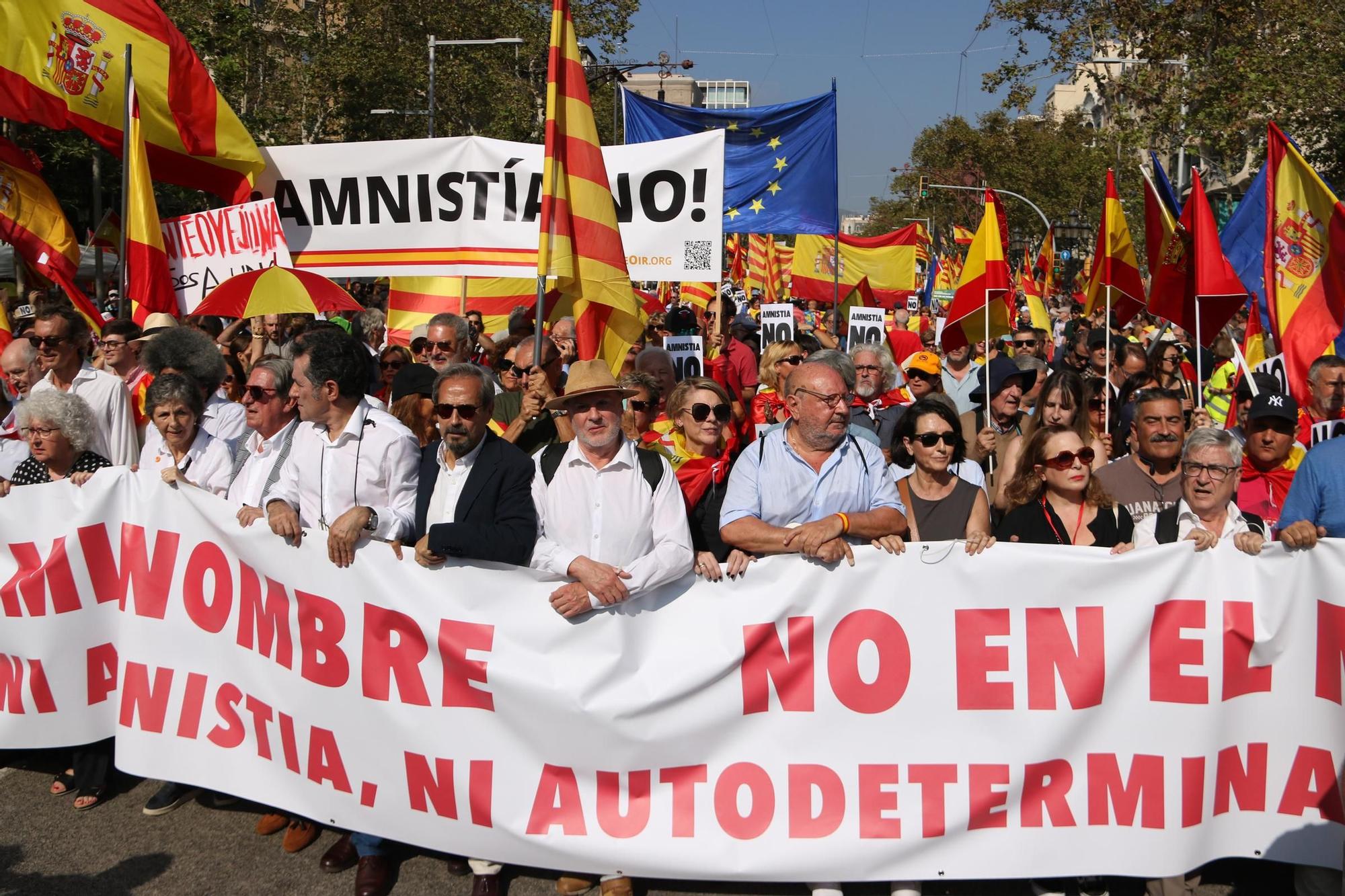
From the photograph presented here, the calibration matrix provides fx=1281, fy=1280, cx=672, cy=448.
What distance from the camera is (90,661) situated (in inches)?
196

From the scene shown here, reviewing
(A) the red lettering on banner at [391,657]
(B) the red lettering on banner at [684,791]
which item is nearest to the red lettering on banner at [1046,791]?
(B) the red lettering on banner at [684,791]

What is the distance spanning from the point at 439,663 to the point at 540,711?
1.29ft

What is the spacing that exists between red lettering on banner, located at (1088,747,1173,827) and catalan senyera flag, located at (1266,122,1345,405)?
117 inches

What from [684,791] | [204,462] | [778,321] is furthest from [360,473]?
[778,321]

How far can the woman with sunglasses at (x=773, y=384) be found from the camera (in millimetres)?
7285

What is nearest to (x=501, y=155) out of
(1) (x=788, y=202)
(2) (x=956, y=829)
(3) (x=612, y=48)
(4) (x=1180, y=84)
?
(1) (x=788, y=202)

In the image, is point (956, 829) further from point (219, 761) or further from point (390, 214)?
point (390, 214)

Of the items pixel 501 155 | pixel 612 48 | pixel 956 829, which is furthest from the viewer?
pixel 612 48

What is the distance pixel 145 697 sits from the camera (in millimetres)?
4832

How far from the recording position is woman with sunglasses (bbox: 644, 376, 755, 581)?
503 centimetres

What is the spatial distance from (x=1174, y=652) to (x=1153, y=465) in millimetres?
1559

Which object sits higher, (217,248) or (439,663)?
(217,248)

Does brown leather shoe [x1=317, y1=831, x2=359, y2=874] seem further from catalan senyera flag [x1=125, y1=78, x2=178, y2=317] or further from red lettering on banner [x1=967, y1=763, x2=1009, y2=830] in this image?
catalan senyera flag [x1=125, y1=78, x2=178, y2=317]

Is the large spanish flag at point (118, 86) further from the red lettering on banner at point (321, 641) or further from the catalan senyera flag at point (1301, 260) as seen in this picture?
the catalan senyera flag at point (1301, 260)
